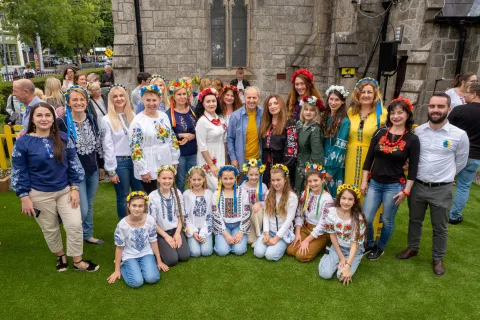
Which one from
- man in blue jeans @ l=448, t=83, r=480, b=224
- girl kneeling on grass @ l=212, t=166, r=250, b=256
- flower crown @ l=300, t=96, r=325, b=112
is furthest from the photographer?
man in blue jeans @ l=448, t=83, r=480, b=224

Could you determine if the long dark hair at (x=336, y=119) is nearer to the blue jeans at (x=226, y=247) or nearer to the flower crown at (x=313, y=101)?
the flower crown at (x=313, y=101)

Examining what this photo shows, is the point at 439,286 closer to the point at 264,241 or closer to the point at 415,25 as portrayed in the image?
the point at 264,241

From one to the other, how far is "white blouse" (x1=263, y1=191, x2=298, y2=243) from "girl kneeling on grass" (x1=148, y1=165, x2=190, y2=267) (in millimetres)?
1018

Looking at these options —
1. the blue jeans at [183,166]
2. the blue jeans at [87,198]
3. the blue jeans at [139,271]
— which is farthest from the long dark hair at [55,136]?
the blue jeans at [183,166]

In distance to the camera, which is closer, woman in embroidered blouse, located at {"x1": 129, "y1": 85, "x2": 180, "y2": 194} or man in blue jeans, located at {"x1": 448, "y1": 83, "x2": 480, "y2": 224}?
woman in embroidered blouse, located at {"x1": 129, "y1": 85, "x2": 180, "y2": 194}

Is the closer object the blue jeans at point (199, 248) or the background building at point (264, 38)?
the blue jeans at point (199, 248)

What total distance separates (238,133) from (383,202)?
76.7 inches

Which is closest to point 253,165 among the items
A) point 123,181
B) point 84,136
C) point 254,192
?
point 254,192

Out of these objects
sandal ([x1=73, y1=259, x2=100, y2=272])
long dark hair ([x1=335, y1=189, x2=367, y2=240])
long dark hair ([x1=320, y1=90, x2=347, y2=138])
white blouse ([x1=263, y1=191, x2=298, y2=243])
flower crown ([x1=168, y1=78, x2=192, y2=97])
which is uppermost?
flower crown ([x1=168, y1=78, x2=192, y2=97])

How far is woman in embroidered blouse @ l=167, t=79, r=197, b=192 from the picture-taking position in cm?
446

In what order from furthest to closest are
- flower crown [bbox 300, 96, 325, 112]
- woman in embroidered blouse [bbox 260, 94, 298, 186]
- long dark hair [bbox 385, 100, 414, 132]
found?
woman in embroidered blouse [bbox 260, 94, 298, 186] < flower crown [bbox 300, 96, 325, 112] < long dark hair [bbox 385, 100, 414, 132]

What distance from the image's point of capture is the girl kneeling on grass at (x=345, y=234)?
11.8 ft

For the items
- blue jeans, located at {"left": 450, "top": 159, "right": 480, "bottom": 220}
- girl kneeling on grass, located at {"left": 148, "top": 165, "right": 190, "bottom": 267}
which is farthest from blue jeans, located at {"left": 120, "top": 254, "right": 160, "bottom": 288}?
blue jeans, located at {"left": 450, "top": 159, "right": 480, "bottom": 220}

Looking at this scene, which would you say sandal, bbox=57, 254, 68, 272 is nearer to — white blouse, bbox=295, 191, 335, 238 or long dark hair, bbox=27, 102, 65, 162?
long dark hair, bbox=27, 102, 65, 162
